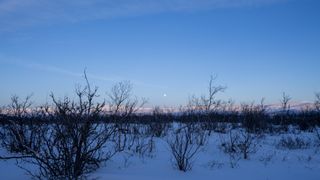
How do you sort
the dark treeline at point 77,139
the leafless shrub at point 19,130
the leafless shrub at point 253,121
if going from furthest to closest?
the leafless shrub at point 253,121 → the leafless shrub at point 19,130 → the dark treeline at point 77,139

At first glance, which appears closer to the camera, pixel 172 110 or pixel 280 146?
pixel 280 146

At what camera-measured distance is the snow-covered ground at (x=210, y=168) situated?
8633 millimetres

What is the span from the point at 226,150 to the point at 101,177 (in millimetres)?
6092

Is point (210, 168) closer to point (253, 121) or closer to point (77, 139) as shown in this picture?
point (77, 139)

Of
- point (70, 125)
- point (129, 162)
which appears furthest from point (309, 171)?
point (70, 125)

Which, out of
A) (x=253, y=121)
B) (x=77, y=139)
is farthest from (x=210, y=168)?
(x=253, y=121)

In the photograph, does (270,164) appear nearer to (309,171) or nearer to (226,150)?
(309,171)

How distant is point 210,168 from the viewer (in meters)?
9.70

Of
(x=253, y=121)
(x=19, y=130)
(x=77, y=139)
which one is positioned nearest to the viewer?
(x=77, y=139)

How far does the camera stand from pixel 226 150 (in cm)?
1279

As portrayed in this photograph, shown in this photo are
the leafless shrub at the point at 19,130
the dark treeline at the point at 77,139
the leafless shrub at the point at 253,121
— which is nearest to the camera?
the dark treeline at the point at 77,139

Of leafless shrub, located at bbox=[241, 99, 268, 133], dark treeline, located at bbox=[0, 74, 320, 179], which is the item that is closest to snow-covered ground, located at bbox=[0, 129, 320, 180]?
dark treeline, located at bbox=[0, 74, 320, 179]

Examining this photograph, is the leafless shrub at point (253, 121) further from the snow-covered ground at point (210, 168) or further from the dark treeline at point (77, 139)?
the snow-covered ground at point (210, 168)

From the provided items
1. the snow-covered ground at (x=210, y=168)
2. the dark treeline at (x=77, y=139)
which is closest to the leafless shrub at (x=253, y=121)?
the dark treeline at (x=77, y=139)
